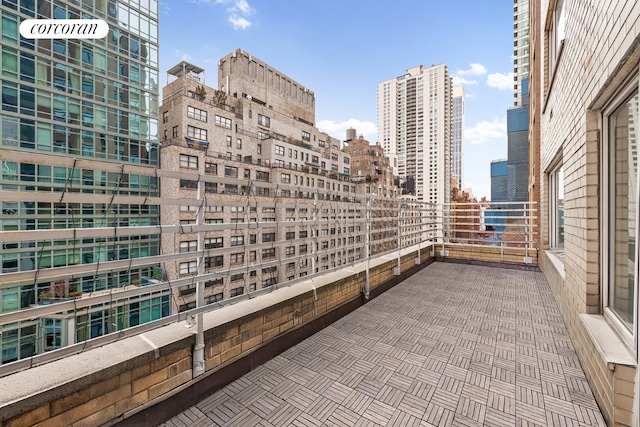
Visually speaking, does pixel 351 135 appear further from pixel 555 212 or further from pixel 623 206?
pixel 623 206

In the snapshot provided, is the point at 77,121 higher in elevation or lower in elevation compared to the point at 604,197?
higher

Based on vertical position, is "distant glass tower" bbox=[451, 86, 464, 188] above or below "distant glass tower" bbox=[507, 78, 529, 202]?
above

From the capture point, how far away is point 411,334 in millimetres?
2742

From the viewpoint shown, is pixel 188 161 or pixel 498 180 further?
pixel 498 180

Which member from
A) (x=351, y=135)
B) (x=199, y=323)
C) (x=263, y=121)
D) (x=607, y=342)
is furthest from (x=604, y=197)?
(x=351, y=135)

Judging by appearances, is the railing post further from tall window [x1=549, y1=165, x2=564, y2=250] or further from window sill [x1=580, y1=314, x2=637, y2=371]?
tall window [x1=549, y1=165, x2=564, y2=250]

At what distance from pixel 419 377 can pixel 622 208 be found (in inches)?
71.5

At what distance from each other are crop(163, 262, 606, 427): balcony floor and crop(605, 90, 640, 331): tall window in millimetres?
671

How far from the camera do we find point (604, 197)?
6.72 ft

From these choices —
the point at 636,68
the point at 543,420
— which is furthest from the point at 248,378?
the point at 636,68

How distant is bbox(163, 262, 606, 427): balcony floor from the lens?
5.44 ft

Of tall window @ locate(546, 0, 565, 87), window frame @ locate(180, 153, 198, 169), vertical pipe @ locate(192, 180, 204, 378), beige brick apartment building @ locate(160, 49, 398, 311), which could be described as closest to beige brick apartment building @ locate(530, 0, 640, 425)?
tall window @ locate(546, 0, 565, 87)

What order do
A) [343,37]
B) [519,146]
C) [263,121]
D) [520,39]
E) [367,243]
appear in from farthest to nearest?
[263,121] → [520,39] → [343,37] → [519,146] → [367,243]

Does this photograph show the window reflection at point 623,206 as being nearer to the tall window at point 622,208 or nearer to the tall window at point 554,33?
the tall window at point 622,208
